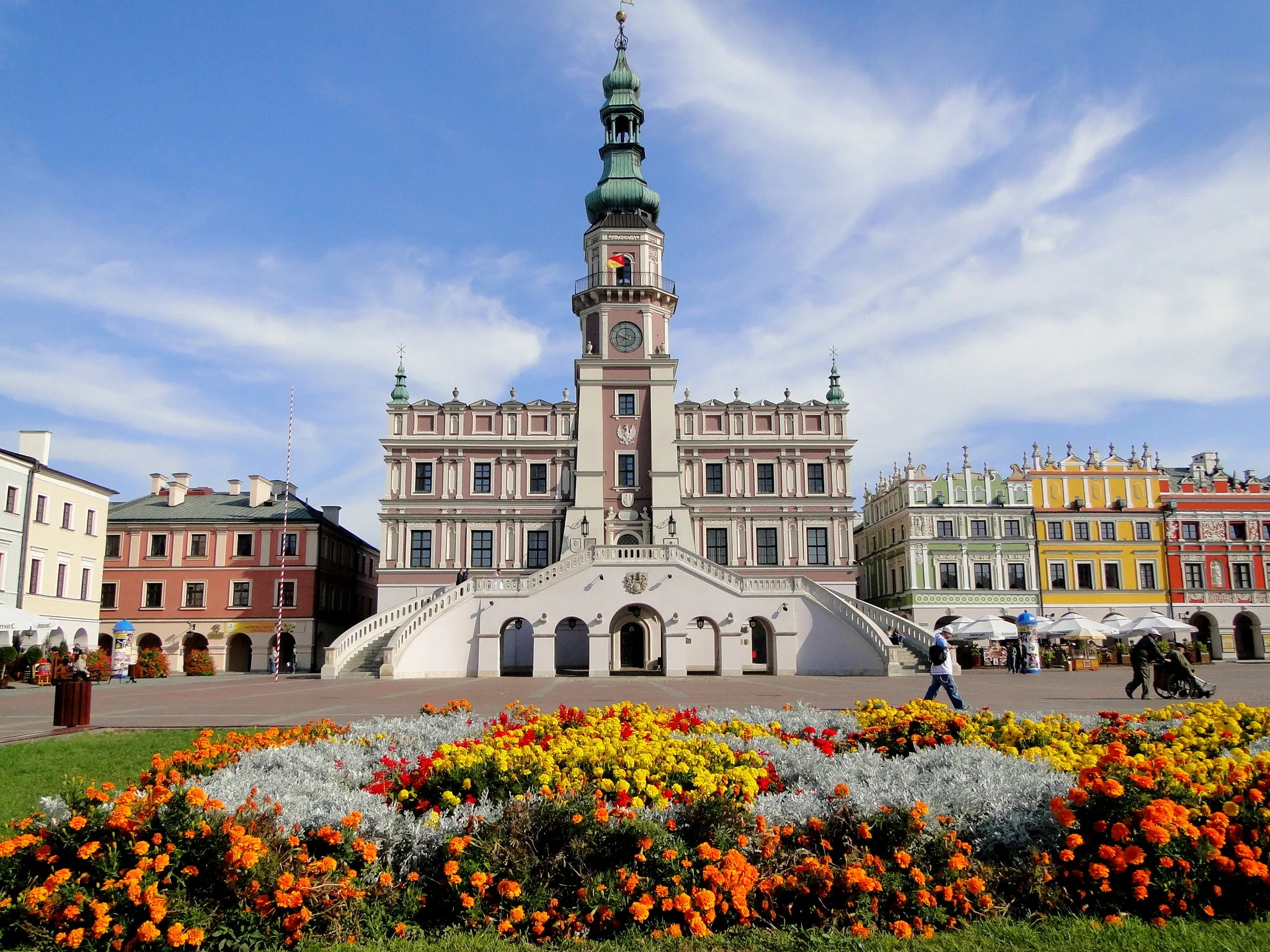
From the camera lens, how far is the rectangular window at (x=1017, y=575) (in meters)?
60.7

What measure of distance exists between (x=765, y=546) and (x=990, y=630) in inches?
539

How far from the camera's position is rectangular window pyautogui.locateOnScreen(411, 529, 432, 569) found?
53.8m

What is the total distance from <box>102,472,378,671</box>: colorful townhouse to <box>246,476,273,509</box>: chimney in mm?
1101

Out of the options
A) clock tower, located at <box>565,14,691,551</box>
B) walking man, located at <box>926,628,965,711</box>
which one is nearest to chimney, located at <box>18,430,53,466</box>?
clock tower, located at <box>565,14,691,551</box>

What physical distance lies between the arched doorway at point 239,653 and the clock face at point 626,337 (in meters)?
28.7

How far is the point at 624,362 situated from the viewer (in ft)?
179

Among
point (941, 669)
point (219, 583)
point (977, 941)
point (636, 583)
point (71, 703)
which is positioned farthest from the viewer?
point (219, 583)

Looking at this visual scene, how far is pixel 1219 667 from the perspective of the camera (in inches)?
1880

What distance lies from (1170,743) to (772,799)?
4696 mm

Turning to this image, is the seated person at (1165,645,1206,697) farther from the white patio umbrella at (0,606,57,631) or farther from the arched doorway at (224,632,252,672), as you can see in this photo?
the arched doorway at (224,632,252,672)

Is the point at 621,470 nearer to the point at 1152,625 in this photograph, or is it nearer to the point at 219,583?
the point at 219,583

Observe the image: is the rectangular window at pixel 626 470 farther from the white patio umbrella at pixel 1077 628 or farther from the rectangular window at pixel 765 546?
the white patio umbrella at pixel 1077 628

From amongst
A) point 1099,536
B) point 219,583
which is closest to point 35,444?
point 219,583

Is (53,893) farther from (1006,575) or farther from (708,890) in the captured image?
(1006,575)
